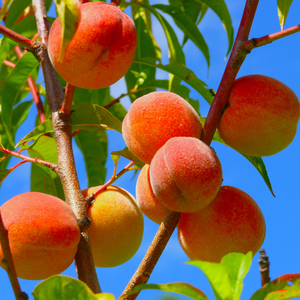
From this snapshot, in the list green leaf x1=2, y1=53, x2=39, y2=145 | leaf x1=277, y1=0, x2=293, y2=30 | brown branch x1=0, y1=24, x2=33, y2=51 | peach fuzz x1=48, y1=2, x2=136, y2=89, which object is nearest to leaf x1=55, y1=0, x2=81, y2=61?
peach fuzz x1=48, y1=2, x2=136, y2=89

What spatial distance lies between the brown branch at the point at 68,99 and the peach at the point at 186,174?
335mm

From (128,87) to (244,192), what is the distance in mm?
1211

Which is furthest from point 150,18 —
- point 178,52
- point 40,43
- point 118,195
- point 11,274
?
point 11,274

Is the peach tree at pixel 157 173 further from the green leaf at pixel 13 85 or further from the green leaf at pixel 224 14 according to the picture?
the green leaf at pixel 224 14

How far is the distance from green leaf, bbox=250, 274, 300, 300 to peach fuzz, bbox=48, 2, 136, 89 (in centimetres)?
57

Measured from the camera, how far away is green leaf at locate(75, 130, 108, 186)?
2025 millimetres

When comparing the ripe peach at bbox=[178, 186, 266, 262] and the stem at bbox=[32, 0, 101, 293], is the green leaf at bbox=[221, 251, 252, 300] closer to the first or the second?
the ripe peach at bbox=[178, 186, 266, 262]

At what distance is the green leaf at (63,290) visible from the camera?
2.19 ft

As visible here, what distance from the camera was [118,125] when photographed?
129cm

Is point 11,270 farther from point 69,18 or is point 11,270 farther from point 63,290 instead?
point 69,18

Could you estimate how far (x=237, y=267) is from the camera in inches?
25.4

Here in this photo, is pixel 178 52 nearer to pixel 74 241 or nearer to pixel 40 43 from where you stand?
pixel 40 43

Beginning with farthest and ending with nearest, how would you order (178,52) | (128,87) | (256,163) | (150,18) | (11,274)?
(150,18) → (128,87) → (178,52) → (256,163) → (11,274)

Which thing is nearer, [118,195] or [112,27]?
[112,27]
